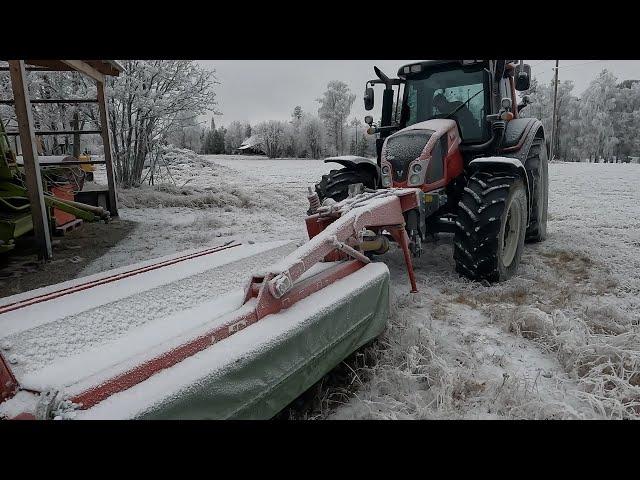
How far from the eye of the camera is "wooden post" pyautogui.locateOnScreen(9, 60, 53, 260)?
4789 mm

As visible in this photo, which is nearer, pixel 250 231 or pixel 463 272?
pixel 463 272

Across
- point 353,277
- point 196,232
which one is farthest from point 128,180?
point 353,277

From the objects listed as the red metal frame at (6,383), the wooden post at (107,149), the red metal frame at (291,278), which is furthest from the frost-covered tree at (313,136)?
the red metal frame at (6,383)

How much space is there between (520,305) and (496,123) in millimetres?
1930

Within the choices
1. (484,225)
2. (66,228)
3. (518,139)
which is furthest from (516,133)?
(66,228)

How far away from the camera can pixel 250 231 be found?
6941mm

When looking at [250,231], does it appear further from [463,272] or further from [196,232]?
[463,272]

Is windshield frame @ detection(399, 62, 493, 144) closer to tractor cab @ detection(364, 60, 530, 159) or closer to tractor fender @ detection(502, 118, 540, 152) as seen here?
tractor cab @ detection(364, 60, 530, 159)

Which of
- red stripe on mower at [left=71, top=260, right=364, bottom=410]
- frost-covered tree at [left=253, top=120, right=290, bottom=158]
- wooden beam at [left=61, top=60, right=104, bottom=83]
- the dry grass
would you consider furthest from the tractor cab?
frost-covered tree at [left=253, top=120, right=290, bottom=158]

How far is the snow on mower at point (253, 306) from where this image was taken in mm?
1448

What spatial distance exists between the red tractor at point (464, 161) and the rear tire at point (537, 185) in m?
0.01

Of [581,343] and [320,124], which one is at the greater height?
[320,124]

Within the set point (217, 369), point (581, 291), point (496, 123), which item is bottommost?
point (581, 291)

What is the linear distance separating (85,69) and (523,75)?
19.7 ft
